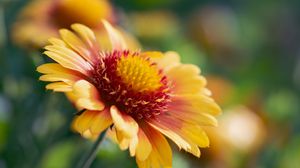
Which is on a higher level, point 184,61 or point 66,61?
point 66,61

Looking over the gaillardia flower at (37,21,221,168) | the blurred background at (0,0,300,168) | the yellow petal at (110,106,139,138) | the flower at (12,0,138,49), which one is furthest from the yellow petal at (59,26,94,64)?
the flower at (12,0,138,49)

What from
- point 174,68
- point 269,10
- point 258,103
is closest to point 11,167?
point 174,68

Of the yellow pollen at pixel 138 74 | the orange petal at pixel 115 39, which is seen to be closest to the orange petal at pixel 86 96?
the yellow pollen at pixel 138 74

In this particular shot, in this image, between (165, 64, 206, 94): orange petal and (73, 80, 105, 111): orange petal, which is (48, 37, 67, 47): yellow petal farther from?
(165, 64, 206, 94): orange petal

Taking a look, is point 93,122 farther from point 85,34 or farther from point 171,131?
point 85,34

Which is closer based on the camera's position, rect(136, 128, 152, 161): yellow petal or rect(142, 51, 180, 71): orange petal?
rect(136, 128, 152, 161): yellow petal

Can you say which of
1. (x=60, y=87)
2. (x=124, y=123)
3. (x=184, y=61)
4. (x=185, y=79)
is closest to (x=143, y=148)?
(x=124, y=123)

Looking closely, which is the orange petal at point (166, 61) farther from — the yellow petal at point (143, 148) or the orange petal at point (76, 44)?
the yellow petal at point (143, 148)

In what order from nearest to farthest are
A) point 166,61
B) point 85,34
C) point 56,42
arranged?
point 56,42, point 85,34, point 166,61
